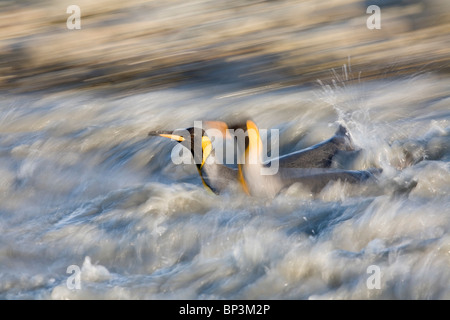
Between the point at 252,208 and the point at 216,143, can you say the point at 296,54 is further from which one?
the point at 252,208

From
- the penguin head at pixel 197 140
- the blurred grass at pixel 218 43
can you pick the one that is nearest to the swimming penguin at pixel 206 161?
the penguin head at pixel 197 140

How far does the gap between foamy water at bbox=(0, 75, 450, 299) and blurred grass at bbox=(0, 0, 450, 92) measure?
0.62 metres

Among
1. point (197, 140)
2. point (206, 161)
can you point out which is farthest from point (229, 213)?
point (197, 140)

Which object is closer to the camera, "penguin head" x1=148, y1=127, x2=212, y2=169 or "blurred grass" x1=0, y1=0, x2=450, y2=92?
"penguin head" x1=148, y1=127, x2=212, y2=169

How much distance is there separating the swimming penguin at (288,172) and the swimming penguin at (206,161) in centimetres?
9

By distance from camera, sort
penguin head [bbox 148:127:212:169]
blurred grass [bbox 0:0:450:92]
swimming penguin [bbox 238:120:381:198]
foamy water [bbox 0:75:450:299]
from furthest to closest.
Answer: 1. blurred grass [bbox 0:0:450:92]
2. penguin head [bbox 148:127:212:169]
3. swimming penguin [bbox 238:120:381:198]
4. foamy water [bbox 0:75:450:299]

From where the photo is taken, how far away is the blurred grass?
5.95 metres

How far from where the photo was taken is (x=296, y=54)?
6.24 metres

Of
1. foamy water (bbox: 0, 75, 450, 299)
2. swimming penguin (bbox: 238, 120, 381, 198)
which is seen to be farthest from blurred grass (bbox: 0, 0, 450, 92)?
swimming penguin (bbox: 238, 120, 381, 198)

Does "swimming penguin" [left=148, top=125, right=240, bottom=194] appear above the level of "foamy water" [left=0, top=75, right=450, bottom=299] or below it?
above

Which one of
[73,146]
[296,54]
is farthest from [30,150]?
[296,54]

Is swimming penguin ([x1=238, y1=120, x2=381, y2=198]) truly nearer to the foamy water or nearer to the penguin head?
the foamy water

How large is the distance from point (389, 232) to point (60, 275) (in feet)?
5.25

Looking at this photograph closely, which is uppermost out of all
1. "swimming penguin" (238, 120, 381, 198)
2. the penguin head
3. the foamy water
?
the penguin head
